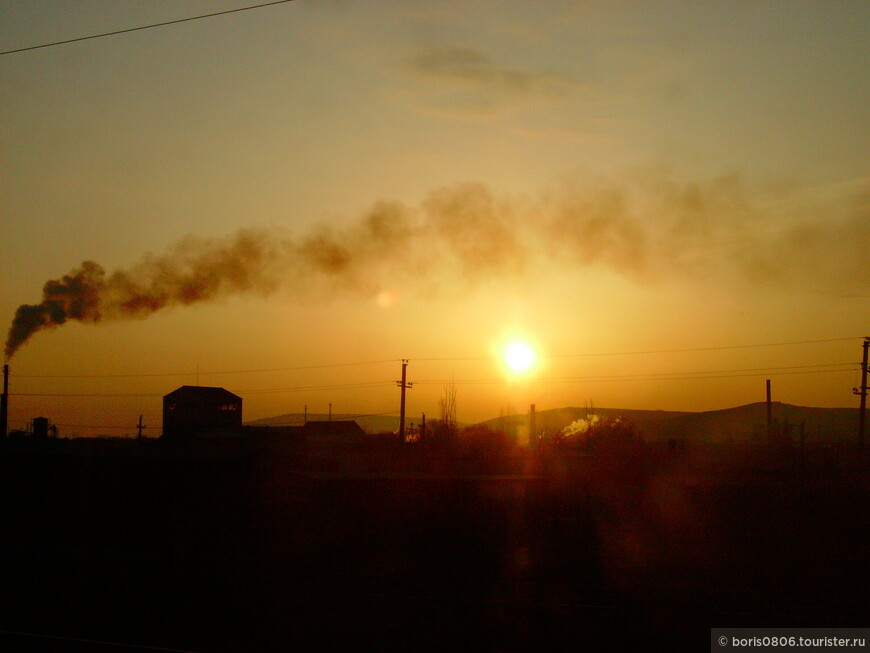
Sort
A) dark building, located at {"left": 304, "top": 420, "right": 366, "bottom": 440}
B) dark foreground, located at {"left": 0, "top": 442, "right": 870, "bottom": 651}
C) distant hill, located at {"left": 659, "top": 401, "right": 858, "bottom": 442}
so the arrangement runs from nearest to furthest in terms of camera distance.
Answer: dark foreground, located at {"left": 0, "top": 442, "right": 870, "bottom": 651}, dark building, located at {"left": 304, "top": 420, "right": 366, "bottom": 440}, distant hill, located at {"left": 659, "top": 401, "right": 858, "bottom": 442}

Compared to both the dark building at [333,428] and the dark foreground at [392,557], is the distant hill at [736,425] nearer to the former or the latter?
the dark building at [333,428]

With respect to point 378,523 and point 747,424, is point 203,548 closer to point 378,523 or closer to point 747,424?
point 378,523

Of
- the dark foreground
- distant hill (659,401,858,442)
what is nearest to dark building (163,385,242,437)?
the dark foreground

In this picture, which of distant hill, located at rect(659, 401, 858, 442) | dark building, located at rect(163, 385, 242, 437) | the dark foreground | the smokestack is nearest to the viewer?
the dark foreground

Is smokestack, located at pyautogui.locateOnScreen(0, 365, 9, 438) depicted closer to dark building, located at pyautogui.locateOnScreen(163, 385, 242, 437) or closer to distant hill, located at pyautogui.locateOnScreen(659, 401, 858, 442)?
dark building, located at pyautogui.locateOnScreen(163, 385, 242, 437)

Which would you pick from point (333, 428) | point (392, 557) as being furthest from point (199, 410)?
point (392, 557)

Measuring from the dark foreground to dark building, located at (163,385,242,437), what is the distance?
1077 inches

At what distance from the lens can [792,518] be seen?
2523 cm

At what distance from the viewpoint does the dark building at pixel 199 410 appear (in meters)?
58.2

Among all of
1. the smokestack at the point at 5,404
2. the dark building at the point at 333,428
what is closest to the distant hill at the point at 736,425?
the dark building at the point at 333,428

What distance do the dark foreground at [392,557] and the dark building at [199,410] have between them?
27.4 m

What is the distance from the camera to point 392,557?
18.4 meters

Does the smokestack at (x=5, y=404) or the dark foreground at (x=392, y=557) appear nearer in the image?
the dark foreground at (x=392, y=557)

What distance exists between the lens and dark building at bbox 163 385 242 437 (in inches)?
2291
